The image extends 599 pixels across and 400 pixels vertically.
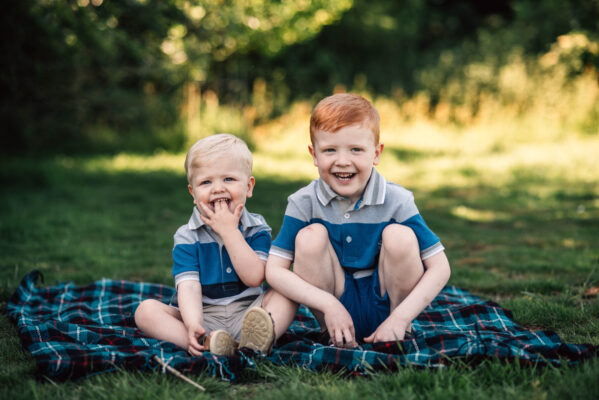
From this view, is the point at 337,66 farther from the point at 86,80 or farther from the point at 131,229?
the point at 131,229

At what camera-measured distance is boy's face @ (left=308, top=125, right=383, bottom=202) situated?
2396 mm

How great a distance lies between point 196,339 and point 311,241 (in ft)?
2.06

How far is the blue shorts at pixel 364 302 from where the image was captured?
2.48 metres

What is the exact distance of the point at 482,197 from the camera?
687 cm

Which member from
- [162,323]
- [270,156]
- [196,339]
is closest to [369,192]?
[196,339]

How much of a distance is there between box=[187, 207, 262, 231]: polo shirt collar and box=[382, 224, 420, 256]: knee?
63 centimetres

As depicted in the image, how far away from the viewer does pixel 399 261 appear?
2328 mm

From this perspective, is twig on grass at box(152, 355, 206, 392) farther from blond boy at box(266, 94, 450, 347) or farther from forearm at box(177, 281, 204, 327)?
blond boy at box(266, 94, 450, 347)

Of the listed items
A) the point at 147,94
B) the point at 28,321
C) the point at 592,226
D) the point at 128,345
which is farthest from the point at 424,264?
the point at 147,94

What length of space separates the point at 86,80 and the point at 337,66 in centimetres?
1087

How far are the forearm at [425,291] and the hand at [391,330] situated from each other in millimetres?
12

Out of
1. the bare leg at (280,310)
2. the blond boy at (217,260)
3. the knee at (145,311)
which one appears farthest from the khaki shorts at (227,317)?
the knee at (145,311)

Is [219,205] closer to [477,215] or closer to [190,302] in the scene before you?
[190,302]

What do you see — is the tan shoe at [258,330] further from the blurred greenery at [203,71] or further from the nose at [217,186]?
the blurred greenery at [203,71]
